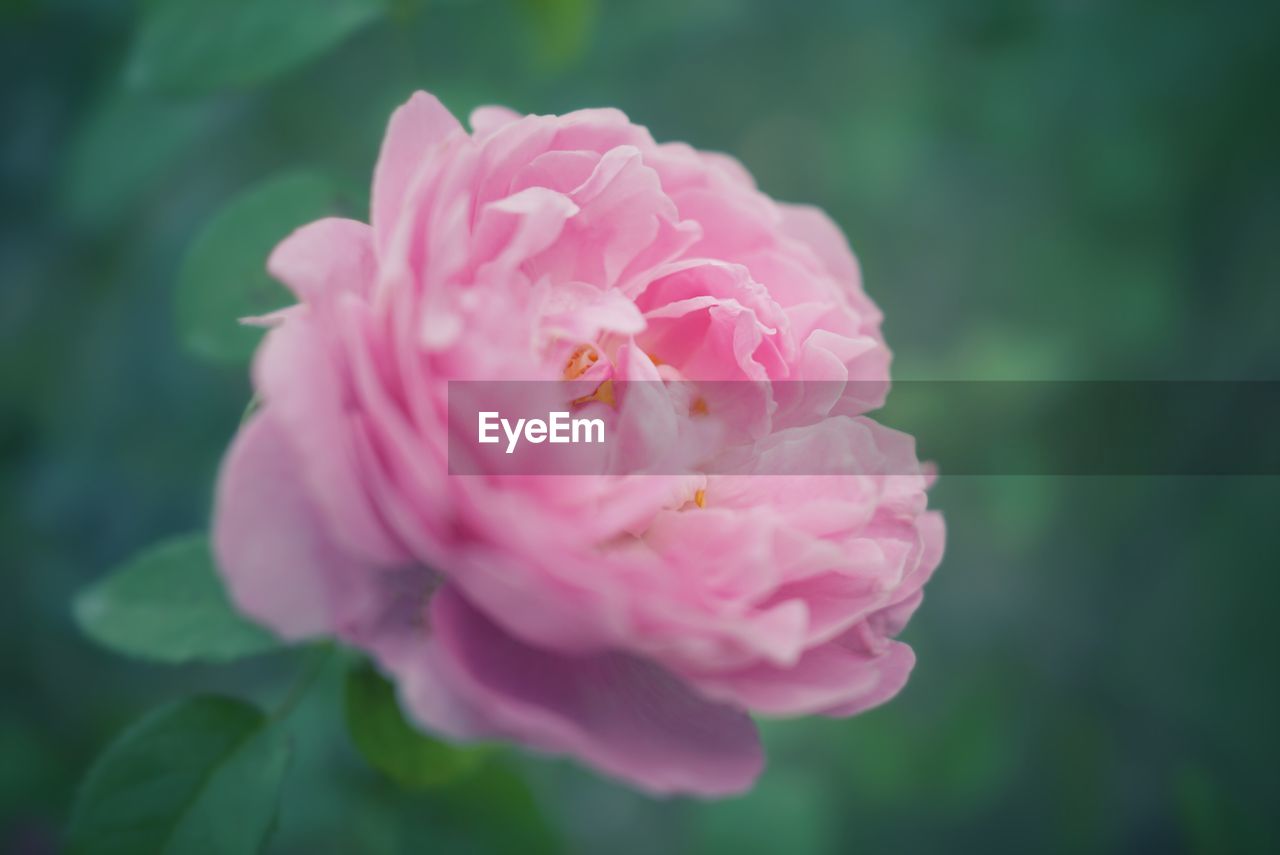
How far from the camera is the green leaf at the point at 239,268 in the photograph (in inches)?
35.5

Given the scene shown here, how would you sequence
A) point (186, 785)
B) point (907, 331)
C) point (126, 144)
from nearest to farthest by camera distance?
1. point (186, 785)
2. point (126, 144)
3. point (907, 331)

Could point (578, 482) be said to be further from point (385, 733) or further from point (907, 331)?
point (907, 331)

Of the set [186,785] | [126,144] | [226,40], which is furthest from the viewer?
[126,144]

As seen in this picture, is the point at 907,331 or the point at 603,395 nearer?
the point at 603,395

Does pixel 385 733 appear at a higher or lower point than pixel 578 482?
lower

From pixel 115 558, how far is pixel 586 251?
1337mm

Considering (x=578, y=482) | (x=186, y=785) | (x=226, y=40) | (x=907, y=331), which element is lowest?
(x=186, y=785)

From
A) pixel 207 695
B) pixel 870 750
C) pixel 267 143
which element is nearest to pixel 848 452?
pixel 207 695

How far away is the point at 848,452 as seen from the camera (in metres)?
0.70

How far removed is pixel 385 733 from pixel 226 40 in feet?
2.34

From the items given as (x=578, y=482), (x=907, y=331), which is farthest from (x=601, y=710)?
(x=907, y=331)

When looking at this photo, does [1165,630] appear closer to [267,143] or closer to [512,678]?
[512,678]

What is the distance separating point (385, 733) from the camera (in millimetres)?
773

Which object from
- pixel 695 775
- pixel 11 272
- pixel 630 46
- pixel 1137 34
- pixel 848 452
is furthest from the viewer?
pixel 1137 34
